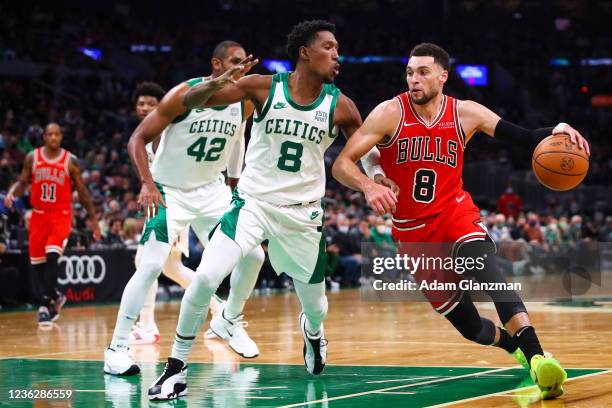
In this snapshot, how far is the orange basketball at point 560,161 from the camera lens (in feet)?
22.1

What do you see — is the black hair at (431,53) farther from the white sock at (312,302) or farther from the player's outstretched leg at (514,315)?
the white sock at (312,302)

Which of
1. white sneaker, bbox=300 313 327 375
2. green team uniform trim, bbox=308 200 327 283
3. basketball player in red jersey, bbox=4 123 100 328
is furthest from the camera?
basketball player in red jersey, bbox=4 123 100 328

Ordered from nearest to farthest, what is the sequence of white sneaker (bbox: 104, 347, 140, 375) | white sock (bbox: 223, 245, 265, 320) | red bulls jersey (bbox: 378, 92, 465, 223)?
red bulls jersey (bbox: 378, 92, 465, 223), white sneaker (bbox: 104, 347, 140, 375), white sock (bbox: 223, 245, 265, 320)

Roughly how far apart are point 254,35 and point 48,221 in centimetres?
2348

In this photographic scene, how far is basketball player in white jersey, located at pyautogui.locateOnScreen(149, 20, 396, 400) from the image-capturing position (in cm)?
688

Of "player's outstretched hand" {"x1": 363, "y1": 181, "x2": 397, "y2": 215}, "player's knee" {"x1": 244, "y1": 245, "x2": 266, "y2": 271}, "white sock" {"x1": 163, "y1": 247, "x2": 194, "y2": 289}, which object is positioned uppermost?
"player's outstretched hand" {"x1": 363, "y1": 181, "x2": 397, "y2": 215}

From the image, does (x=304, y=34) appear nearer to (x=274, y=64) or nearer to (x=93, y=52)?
(x=93, y=52)

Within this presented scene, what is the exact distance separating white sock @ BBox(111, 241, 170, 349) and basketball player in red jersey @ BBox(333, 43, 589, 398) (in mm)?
2011

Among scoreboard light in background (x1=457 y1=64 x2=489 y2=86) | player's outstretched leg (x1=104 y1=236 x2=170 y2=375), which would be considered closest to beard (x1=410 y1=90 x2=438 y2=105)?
player's outstretched leg (x1=104 y1=236 x2=170 y2=375)

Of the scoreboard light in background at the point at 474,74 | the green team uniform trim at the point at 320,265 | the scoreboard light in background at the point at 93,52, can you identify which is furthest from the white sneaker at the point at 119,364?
the scoreboard light in background at the point at 474,74

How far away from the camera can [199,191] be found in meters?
9.05

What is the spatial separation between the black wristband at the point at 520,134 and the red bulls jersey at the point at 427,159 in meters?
0.28

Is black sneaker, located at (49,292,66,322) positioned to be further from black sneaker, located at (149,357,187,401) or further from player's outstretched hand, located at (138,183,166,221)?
black sneaker, located at (149,357,187,401)

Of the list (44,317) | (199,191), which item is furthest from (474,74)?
(199,191)
